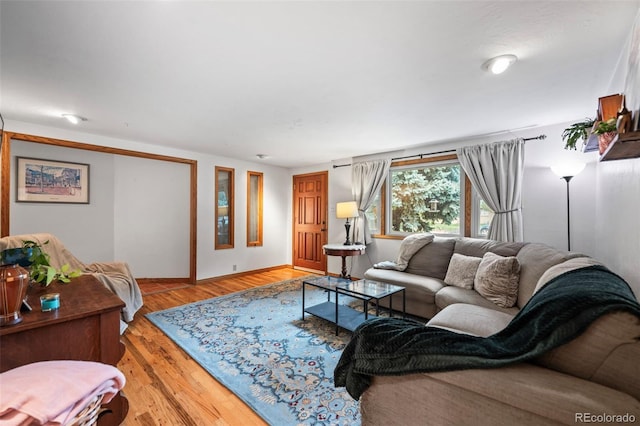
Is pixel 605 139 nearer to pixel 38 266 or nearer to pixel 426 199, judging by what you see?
pixel 426 199

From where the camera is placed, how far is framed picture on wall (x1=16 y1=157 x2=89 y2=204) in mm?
3475

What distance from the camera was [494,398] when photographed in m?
0.85

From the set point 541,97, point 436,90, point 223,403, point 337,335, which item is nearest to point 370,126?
point 436,90

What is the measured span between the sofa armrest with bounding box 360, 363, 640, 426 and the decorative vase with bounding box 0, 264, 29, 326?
156 cm

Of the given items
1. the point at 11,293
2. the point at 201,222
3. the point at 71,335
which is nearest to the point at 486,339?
the point at 71,335

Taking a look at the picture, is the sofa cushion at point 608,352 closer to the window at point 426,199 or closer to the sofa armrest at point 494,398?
the sofa armrest at point 494,398

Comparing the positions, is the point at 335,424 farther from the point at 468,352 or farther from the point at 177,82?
the point at 177,82

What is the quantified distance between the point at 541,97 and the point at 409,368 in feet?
8.72

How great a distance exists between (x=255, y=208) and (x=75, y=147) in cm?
285

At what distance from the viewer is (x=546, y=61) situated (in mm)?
1815

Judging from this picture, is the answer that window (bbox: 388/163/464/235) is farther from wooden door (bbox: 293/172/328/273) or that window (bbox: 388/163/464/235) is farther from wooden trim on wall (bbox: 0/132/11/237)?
wooden trim on wall (bbox: 0/132/11/237)

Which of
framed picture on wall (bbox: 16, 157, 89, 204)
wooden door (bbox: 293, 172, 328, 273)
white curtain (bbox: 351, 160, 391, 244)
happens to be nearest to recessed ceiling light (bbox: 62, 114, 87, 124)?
framed picture on wall (bbox: 16, 157, 89, 204)

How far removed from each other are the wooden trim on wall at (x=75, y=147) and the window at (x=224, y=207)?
46 centimetres

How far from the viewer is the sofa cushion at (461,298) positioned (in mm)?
2400
